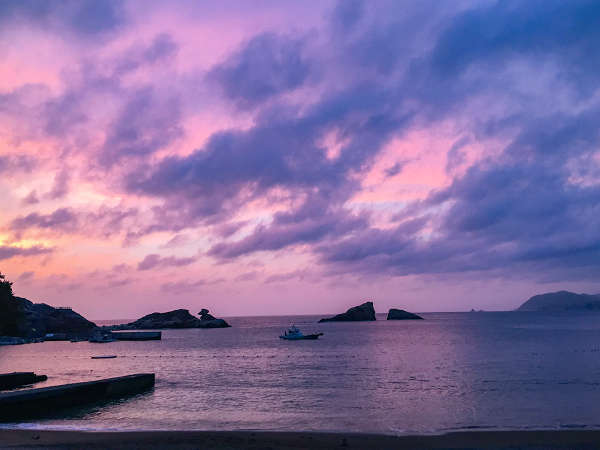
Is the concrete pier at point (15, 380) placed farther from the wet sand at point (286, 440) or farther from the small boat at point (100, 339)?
the small boat at point (100, 339)

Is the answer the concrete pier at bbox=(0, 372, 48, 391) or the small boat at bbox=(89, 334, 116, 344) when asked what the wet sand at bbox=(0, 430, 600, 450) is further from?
the small boat at bbox=(89, 334, 116, 344)

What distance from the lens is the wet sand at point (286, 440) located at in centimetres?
2241

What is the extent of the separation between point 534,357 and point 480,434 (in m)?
50.9

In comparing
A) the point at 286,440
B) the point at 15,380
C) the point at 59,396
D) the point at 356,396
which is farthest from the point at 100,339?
the point at 286,440

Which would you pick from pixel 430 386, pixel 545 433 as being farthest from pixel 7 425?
pixel 430 386

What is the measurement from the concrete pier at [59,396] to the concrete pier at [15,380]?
12.9 metres

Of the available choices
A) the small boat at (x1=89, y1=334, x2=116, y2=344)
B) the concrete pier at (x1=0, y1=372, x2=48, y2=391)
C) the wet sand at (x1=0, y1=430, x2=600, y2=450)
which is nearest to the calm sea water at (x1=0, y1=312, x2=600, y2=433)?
the concrete pier at (x1=0, y1=372, x2=48, y2=391)

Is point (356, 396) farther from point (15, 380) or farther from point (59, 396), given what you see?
point (15, 380)

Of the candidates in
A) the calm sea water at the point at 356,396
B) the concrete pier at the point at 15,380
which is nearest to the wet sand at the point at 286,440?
A: the calm sea water at the point at 356,396

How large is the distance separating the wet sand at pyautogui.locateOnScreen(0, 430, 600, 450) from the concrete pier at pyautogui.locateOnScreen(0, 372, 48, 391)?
73.8 ft

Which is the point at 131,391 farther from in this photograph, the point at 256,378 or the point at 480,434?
the point at 480,434

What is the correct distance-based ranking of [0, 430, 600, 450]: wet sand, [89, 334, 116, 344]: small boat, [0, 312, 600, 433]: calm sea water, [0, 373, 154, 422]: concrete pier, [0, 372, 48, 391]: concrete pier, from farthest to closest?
[89, 334, 116, 344]: small boat, [0, 372, 48, 391]: concrete pier, [0, 373, 154, 422]: concrete pier, [0, 312, 600, 433]: calm sea water, [0, 430, 600, 450]: wet sand

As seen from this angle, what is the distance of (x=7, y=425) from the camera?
→ 2878 centimetres

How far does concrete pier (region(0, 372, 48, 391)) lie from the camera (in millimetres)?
45444
